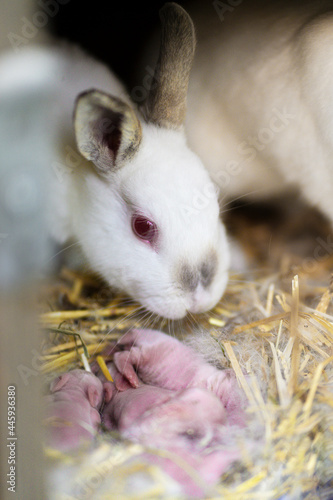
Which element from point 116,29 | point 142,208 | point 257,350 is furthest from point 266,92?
point 257,350

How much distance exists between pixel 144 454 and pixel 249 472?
235mm

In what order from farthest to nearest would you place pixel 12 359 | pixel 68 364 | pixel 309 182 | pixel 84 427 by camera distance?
pixel 309 182, pixel 68 364, pixel 84 427, pixel 12 359

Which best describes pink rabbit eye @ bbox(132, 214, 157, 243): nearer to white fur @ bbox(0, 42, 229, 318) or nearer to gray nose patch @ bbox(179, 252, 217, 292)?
white fur @ bbox(0, 42, 229, 318)

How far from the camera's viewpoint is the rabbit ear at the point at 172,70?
135 centimetres

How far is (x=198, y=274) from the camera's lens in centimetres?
135

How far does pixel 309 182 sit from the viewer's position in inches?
70.1

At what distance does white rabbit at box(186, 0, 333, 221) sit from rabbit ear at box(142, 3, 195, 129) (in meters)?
0.16

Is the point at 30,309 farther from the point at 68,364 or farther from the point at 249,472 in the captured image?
the point at 249,472

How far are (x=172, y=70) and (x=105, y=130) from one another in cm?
28

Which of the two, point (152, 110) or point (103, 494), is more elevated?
point (152, 110)

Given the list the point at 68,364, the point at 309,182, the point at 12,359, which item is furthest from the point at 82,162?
the point at 309,182

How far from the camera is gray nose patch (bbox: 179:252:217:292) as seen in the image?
52.6 inches

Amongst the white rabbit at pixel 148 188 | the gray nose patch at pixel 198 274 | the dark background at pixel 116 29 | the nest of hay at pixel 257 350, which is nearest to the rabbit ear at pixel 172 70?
the white rabbit at pixel 148 188

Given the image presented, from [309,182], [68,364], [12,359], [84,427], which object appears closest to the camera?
[12,359]
